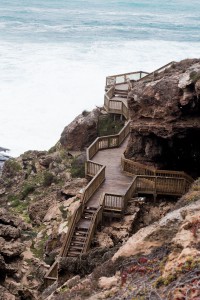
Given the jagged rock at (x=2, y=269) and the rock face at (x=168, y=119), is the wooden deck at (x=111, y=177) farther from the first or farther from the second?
the jagged rock at (x=2, y=269)

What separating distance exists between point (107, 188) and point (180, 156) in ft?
11.9

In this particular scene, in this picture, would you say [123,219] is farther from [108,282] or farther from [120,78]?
[120,78]

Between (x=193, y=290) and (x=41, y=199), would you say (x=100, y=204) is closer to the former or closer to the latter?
(x=41, y=199)

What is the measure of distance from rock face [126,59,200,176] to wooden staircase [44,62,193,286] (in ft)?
3.02

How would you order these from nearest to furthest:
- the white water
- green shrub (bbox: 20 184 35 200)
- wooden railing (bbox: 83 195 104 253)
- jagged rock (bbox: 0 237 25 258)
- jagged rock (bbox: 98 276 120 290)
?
jagged rock (bbox: 98 276 120 290) < wooden railing (bbox: 83 195 104 253) < jagged rock (bbox: 0 237 25 258) < green shrub (bbox: 20 184 35 200) < the white water

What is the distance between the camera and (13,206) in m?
29.6

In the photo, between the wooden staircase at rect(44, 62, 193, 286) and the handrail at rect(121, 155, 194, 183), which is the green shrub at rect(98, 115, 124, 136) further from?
the handrail at rect(121, 155, 194, 183)

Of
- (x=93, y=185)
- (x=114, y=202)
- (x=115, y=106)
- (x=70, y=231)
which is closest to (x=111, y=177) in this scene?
(x=93, y=185)

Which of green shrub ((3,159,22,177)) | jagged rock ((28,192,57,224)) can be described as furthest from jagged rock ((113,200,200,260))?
green shrub ((3,159,22,177))

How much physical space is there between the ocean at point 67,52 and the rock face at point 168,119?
69.3ft

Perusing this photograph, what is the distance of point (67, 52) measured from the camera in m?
82.6

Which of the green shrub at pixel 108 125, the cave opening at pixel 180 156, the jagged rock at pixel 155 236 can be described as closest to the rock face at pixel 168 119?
the cave opening at pixel 180 156

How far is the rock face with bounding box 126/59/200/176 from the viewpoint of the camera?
73.3 ft

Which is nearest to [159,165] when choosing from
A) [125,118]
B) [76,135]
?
[125,118]
